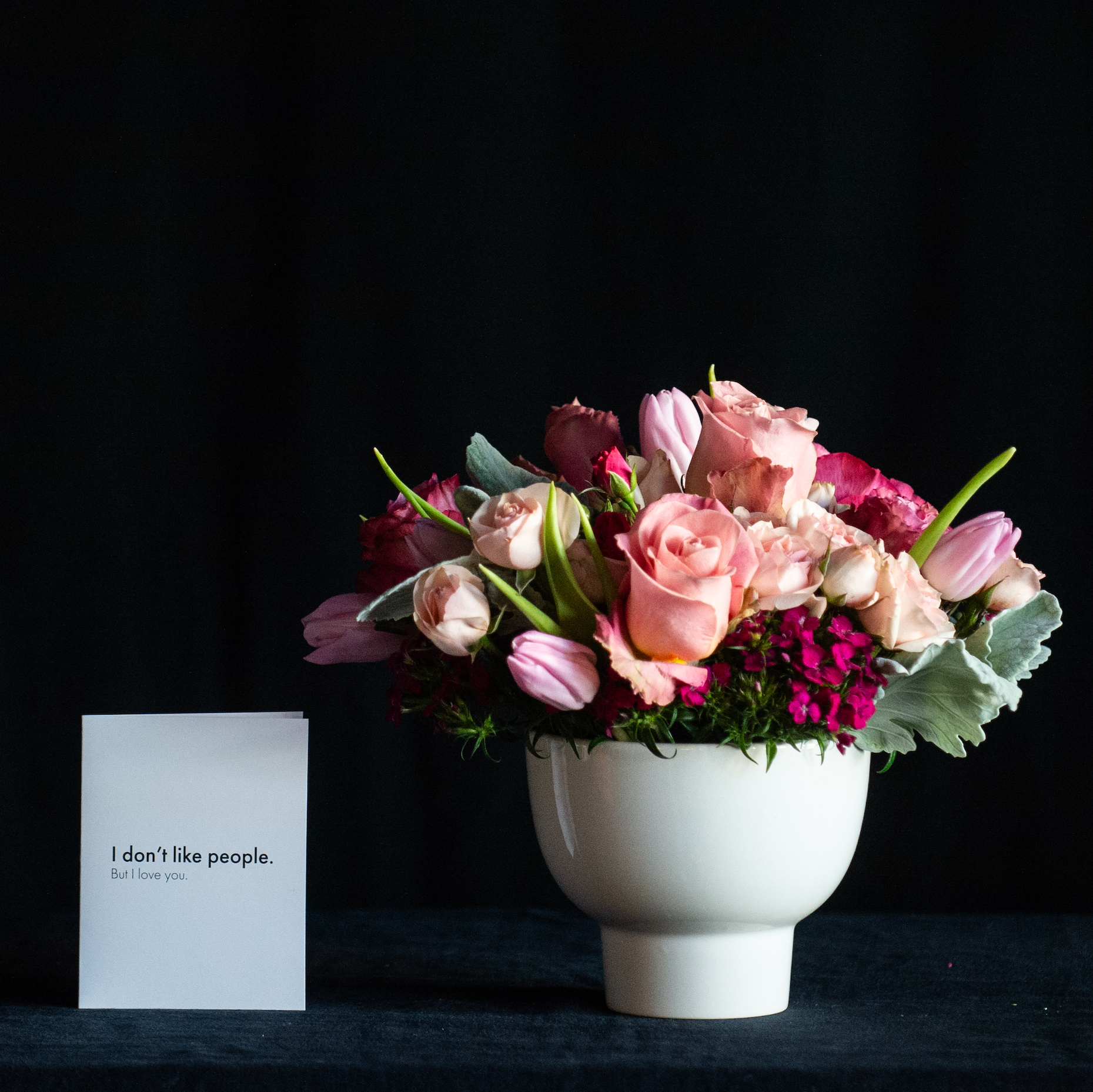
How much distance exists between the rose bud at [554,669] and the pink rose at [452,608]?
3 cm

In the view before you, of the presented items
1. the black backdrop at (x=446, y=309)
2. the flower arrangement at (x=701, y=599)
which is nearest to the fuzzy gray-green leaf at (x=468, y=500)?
the flower arrangement at (x=701, y=599)

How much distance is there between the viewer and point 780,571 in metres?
0.77

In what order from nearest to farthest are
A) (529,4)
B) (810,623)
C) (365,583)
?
(810,623)
(365,583)
(529,4)

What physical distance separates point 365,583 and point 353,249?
744mm

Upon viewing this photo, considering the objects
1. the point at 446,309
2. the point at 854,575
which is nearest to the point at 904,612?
the point at 854,575

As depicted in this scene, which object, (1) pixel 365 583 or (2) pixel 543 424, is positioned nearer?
(1) pixel 365 583

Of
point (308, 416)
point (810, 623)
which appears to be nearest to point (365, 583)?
point (810, 623)

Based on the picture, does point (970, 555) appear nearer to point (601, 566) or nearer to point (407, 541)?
point (601, 566)

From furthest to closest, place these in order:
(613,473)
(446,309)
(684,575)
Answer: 1. (446,309)
2. (613,473)
3. (684,575)

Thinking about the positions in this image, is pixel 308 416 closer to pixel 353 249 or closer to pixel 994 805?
pixel 353 249

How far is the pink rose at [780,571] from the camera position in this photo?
77 cm

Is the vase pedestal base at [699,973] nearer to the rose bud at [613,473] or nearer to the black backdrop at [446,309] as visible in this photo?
the rose bud at [613,473]

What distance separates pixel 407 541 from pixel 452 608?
10 cm

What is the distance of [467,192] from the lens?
5.02ft
